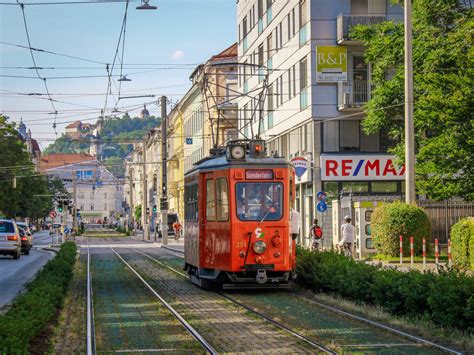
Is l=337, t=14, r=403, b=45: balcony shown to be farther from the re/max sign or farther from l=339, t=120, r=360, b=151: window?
the re/max sign

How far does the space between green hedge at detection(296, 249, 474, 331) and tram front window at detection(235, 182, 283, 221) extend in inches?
59.4

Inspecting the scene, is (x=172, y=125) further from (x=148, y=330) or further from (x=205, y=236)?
(x=148, y=330)

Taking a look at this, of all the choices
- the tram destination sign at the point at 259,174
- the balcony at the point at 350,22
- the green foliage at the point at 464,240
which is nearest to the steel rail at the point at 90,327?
the tram destination sign at the point at 259,174

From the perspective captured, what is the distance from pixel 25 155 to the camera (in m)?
89.8

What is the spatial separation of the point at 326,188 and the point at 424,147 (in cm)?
1139

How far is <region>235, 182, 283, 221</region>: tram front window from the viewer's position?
71.8ft

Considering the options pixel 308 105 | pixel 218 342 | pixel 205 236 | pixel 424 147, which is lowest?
pixel 218 342

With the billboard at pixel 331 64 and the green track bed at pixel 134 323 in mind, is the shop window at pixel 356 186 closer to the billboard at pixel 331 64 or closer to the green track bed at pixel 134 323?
the billboard at pixel 331 64

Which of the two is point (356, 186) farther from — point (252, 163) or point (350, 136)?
point (252, 163)

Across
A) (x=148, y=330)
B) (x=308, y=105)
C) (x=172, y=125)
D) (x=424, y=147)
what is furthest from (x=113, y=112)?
(x=172, y=125)

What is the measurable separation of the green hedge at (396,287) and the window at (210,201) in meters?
2.38

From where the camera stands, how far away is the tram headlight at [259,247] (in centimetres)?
2166

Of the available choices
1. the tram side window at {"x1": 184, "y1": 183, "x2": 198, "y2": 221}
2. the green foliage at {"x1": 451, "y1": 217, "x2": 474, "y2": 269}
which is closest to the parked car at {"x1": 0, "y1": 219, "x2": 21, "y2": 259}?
the tram side window at {"x1": 184, "y1": 183, "x2": 198, "y2": 221}

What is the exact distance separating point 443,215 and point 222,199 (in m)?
18.5
